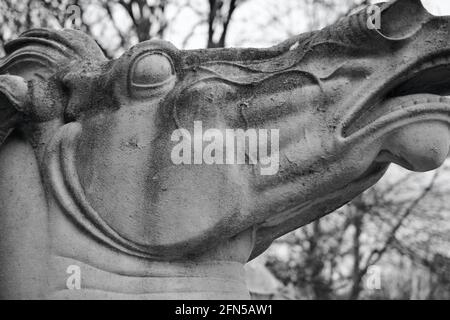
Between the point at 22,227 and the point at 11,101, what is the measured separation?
421mm

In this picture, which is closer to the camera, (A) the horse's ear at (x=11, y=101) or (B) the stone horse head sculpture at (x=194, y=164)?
(B) the stone horse head sculpture at (x=194, y=164)

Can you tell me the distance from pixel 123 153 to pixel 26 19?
5342mm

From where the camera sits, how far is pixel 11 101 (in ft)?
8.98

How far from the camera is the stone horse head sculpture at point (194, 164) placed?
8.38 ft

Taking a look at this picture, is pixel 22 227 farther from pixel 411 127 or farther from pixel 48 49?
pixel 411 127

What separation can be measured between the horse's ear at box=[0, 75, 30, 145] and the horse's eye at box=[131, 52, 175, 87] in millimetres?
377

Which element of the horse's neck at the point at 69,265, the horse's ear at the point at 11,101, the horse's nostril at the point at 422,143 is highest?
the horse's ear at the point at 11,101

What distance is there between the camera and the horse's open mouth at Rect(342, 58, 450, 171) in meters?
2.57

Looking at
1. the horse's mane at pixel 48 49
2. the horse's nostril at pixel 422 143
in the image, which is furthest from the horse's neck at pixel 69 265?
the horse's nostril at pixel 422 143

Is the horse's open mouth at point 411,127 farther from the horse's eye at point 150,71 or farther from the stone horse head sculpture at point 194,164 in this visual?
the horse's eye at point 150,71

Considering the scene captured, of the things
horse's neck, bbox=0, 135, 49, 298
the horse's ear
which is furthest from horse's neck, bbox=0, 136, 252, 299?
the horse's ear

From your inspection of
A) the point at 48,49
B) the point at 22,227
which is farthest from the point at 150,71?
the point at 22,227
